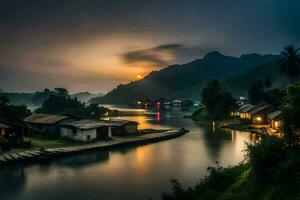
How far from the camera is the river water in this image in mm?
38000

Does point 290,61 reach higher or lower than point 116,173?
higher

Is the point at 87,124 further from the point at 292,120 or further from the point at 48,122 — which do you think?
the point at 292,120

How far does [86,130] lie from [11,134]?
13.6 meters

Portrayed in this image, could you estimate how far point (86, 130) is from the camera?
68312 mm

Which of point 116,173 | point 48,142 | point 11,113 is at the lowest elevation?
point 116,173

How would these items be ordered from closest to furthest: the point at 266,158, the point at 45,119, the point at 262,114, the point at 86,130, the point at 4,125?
the point at 266,158 → the point at 4,125 → the point at 86,130 → the point at 45,119 → the point at 262,114

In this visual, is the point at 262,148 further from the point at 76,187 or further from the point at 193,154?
the point at 193,154

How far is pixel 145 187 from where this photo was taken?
39.7m

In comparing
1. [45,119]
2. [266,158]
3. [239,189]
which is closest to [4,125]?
[45,119]

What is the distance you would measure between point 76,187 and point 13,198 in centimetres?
670

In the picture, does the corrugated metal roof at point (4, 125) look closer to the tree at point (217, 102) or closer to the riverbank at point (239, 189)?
the riverbank at point (239, 189)

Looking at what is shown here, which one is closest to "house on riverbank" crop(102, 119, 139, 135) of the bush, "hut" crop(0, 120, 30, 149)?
"hut" crop(0, 120, 30, 149)

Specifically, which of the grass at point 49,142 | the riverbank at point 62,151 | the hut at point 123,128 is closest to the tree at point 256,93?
the riverbank at point 62,151

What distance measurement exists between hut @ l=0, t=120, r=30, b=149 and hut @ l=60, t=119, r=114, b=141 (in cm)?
1056
